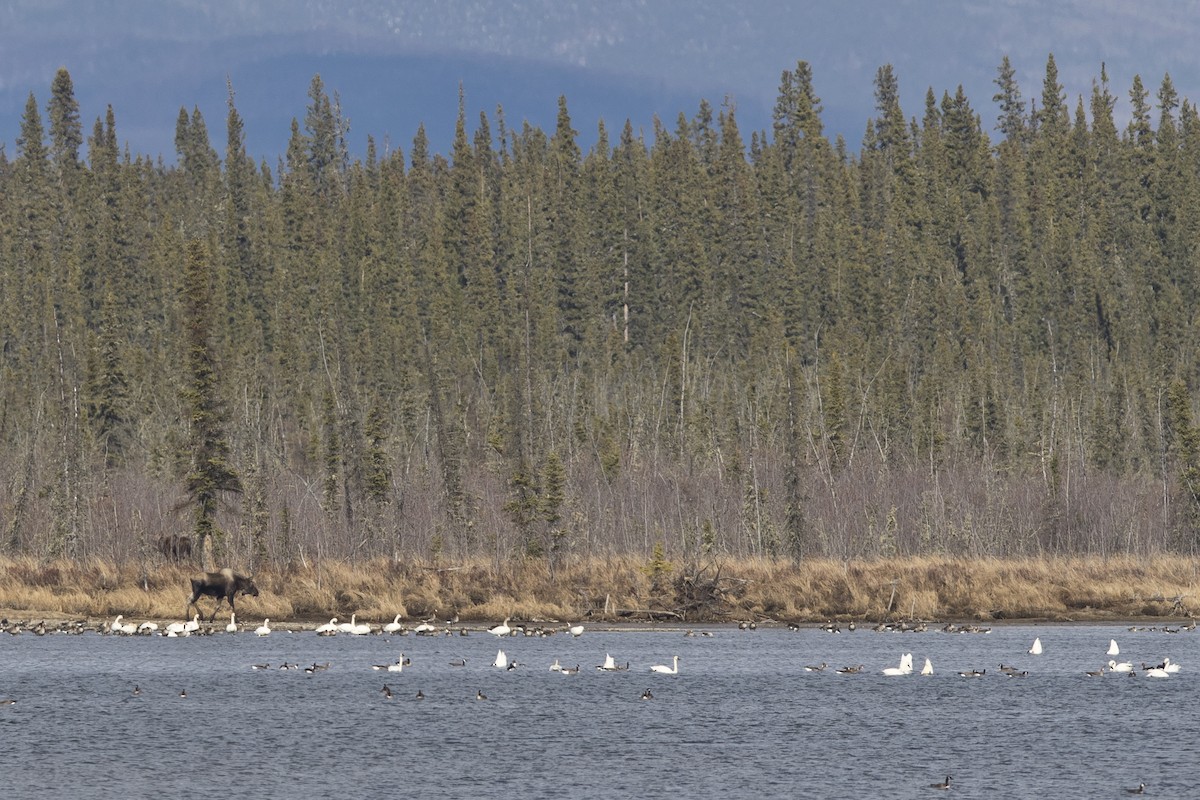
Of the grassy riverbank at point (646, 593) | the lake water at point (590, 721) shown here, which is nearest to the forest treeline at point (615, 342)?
the grassy riverbank at point (646, 593)

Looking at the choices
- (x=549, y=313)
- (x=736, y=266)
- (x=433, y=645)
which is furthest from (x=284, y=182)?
(x=433, y=645)

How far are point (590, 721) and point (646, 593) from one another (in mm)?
20698

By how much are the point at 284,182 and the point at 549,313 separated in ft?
109

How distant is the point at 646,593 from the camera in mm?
51875

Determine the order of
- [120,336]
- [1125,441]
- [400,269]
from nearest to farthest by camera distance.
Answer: [1125,441] < [120,336] < [400,269]

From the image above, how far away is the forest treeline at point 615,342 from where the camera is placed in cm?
6525

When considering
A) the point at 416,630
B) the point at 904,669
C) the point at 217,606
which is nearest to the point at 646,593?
the point at 416,630

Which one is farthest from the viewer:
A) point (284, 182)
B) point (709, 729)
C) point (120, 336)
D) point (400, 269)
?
point (284, 182)

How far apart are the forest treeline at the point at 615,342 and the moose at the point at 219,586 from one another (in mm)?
7288

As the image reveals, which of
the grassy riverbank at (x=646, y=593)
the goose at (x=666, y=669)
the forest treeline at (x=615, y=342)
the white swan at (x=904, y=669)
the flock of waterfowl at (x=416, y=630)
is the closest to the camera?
the white swan at (x=904, y=669)

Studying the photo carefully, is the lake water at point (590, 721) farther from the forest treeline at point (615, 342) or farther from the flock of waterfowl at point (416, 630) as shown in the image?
the forest treeline at point (615, 342)

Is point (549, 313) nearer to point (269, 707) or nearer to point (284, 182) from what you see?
point (284, 182)

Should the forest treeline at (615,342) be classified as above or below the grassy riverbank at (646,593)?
above

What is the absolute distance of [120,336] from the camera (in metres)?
119
